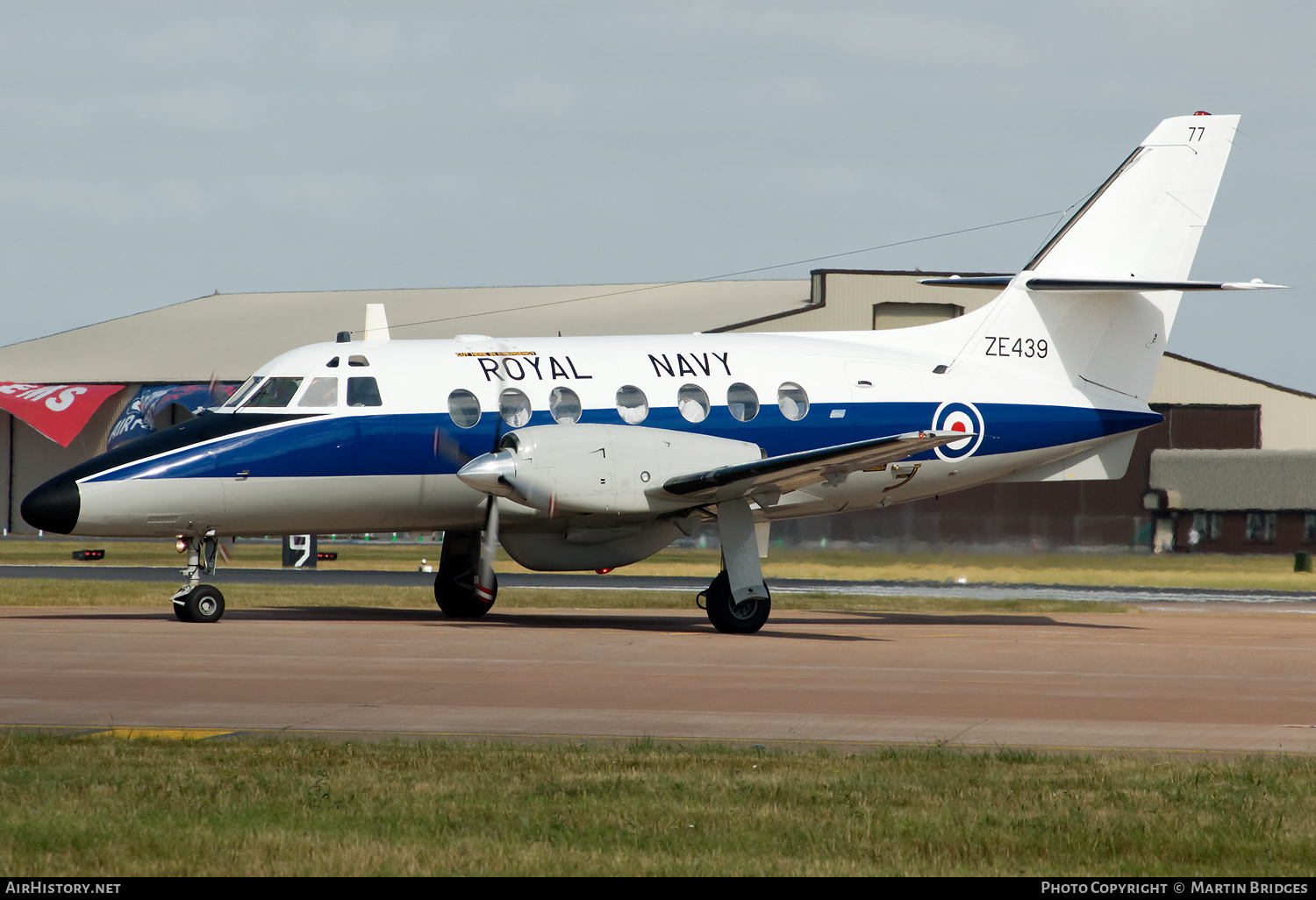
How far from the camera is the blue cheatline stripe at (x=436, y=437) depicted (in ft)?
61.9

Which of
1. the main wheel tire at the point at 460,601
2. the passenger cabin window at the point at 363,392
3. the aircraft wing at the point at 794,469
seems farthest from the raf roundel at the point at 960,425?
the passenger cabin window at the point at 363,392

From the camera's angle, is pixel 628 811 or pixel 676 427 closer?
pixel 628 811

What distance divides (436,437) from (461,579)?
3.30 metres

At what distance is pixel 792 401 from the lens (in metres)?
21.2

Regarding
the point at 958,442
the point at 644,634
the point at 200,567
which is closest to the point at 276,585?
the point at 200,567

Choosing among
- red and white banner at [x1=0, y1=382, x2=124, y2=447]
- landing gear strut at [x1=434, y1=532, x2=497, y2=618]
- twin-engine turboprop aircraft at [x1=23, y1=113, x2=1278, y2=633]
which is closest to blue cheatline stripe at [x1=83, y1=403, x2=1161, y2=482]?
twin-engine turboprop aircraft at [x1=23, y1=113, x2=1278, y2=633]

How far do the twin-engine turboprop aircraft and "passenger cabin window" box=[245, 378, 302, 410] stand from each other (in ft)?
0.09

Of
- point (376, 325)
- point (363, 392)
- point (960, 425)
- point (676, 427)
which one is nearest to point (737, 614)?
point (676, 427)

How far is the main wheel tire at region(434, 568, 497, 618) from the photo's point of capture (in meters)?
22.2

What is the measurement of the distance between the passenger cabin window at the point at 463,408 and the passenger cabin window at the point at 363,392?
959 mm

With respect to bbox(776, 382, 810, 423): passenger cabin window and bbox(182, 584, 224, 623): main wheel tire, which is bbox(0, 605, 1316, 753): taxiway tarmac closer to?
bbox(182, 584, 224, 623): main wheel tire

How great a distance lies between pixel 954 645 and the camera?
18.1m

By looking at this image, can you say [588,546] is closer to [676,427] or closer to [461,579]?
[676,427]

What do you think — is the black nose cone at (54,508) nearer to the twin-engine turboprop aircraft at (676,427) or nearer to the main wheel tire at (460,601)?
the twin-engine turboprop aircraft at (676,427)
